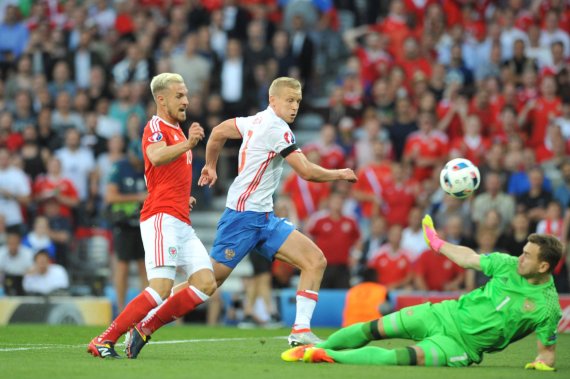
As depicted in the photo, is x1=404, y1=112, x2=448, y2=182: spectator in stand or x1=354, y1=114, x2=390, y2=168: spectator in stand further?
x1=354, y1=114, x2=390, y2=168: spectator in stand

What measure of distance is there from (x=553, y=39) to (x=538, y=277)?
41.5 ft

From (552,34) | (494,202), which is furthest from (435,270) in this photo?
(552,34)

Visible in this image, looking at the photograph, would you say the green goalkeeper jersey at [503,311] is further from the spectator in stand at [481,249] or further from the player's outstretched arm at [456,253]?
the spectator in stand at [481,249]

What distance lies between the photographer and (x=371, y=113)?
63.6 feet

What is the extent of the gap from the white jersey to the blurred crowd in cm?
583

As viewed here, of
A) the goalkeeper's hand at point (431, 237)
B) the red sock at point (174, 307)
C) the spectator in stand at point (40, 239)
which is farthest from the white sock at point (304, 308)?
the spectator in stand at point (40, 239)

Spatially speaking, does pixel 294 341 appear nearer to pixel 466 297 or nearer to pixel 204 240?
pixel 466 297

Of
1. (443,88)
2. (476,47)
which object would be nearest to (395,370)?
(443,88)

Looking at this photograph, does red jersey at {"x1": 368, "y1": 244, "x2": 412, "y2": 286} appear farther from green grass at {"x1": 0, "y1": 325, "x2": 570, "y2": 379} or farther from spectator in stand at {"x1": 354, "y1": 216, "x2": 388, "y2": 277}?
green grass at {"x1": 0, "y1": 325, "x2": 570, "y2": 379}

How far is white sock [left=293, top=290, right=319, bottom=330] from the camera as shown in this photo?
10188 mm

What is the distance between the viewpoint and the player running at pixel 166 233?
922 centimetres

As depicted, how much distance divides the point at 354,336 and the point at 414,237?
9.13 meters

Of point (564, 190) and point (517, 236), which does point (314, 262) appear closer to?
point (517, 236)

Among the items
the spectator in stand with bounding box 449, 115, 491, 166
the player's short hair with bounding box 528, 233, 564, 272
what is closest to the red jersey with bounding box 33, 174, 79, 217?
the spectator in stand with bounding box 449, 115, 491, 166
